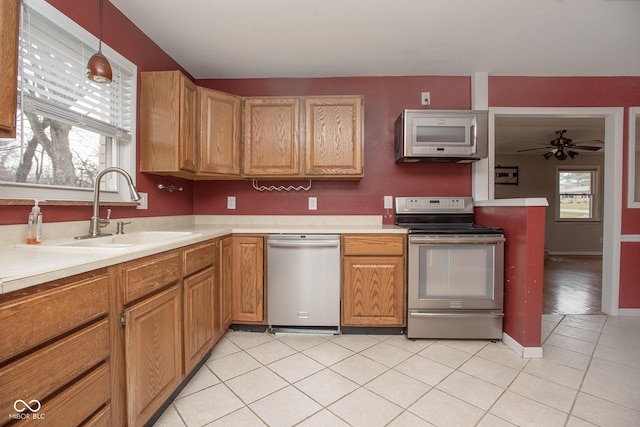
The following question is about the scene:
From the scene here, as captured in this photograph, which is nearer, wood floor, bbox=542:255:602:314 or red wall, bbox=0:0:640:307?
red wall, bbox=0:0:640:307

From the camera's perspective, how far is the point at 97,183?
1555 millimetres

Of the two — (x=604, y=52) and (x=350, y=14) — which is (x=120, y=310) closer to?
(x=350, y=14)

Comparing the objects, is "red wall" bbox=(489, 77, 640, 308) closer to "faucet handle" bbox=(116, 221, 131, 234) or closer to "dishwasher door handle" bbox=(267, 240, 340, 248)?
"dishwasher door handle" bbox=(267, 240, 340, 248)

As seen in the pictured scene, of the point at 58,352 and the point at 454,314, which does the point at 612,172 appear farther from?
the point at 58,352

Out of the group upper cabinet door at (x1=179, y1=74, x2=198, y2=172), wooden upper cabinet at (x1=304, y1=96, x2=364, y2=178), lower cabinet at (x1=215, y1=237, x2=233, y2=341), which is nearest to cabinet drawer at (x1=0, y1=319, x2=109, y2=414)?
lower cabinet at (x1=215, y1=237, x2=233, y2=341)

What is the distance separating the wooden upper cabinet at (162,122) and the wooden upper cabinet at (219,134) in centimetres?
23

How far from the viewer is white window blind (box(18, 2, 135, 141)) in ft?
4.49

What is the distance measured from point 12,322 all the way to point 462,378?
2.12 m

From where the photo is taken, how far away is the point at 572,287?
12.5 ft

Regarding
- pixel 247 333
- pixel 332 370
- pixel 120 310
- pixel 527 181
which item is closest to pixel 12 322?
pixel 120 310

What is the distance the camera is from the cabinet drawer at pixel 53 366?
2.40 ft

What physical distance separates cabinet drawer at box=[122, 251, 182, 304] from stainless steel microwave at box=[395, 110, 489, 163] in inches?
80.2

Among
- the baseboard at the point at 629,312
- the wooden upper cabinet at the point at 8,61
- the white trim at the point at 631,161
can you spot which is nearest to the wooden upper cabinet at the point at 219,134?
the wooden upper cabinet at the point at 8,61

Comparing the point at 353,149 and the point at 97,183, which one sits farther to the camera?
the point at 353,149
